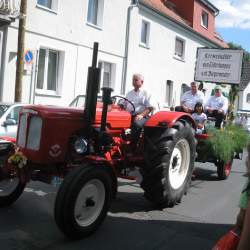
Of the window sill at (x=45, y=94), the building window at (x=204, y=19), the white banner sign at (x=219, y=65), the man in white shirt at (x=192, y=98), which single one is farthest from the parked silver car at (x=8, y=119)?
the building window at (x=204, y=19)

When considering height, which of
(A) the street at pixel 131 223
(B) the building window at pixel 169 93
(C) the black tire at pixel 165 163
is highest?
(B) the building window at pixel 169 93

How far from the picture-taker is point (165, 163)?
5.95m

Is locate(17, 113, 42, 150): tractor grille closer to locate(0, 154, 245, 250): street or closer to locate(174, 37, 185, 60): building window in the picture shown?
locate(0, 154, 245, 250): street

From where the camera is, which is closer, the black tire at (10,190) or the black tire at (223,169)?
the black tire at (10,190)

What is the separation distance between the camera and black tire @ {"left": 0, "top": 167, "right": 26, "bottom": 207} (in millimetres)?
5773

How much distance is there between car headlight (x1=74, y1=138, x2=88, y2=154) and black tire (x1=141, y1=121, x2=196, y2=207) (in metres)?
1.10

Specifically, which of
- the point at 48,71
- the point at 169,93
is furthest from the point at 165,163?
the point at 169,93

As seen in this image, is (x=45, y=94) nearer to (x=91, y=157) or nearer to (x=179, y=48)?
(x=91, y=157)

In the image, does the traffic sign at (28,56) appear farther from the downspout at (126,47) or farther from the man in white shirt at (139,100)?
the man in white shirt at (139,100)

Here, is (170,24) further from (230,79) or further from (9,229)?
(9,229)

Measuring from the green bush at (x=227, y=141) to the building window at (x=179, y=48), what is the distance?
16897 mm

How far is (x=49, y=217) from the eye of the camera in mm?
5504

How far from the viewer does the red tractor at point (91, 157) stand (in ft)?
15.6

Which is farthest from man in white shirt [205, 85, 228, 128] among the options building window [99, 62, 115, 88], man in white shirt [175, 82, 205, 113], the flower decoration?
building window [99, 62, 115, 88]
